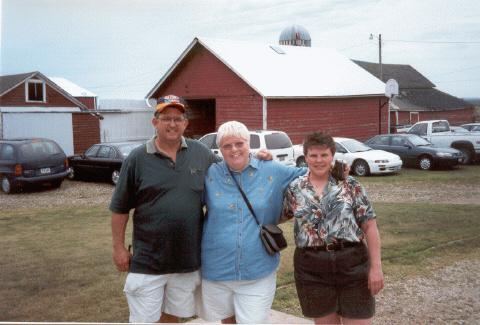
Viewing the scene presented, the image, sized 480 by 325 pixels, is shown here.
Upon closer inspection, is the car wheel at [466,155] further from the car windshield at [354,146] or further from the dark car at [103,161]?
the dark car at [103,161]

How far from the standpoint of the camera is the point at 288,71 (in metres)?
20.7

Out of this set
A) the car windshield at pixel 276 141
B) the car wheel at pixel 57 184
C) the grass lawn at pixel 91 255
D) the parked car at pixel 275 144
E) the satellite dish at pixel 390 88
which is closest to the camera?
the grass lawn at pixel 91 255

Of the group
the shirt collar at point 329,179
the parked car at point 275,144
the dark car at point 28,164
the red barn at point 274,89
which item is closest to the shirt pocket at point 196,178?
the shirt collar at point 329,179

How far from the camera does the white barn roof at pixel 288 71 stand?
1969 centimetres

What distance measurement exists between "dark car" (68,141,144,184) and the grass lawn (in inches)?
149

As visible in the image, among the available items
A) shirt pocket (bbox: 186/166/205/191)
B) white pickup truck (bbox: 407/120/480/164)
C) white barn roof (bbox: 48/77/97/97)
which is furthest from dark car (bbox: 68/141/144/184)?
white barn roof (bbox: 48/77/97/97)

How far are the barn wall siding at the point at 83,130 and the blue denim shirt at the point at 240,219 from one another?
59.6ft

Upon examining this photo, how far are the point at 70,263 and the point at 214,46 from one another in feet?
52.1

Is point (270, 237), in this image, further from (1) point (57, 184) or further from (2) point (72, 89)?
(2) point (72, 89)

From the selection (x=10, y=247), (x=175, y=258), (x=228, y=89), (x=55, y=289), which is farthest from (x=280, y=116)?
(x=175, y=258)

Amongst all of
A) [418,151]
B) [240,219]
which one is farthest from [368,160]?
[240,219]

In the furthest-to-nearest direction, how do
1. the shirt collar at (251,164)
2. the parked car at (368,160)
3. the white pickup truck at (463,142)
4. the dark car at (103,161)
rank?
the white pickup truck at (463,142)
the parked car at (368,160)
the dark car at (103,161)
the shirt collar at (251,164)

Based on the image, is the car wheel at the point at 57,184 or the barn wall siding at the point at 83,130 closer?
the car wheel at the point at 57,184

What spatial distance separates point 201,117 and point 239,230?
21.3 metres
